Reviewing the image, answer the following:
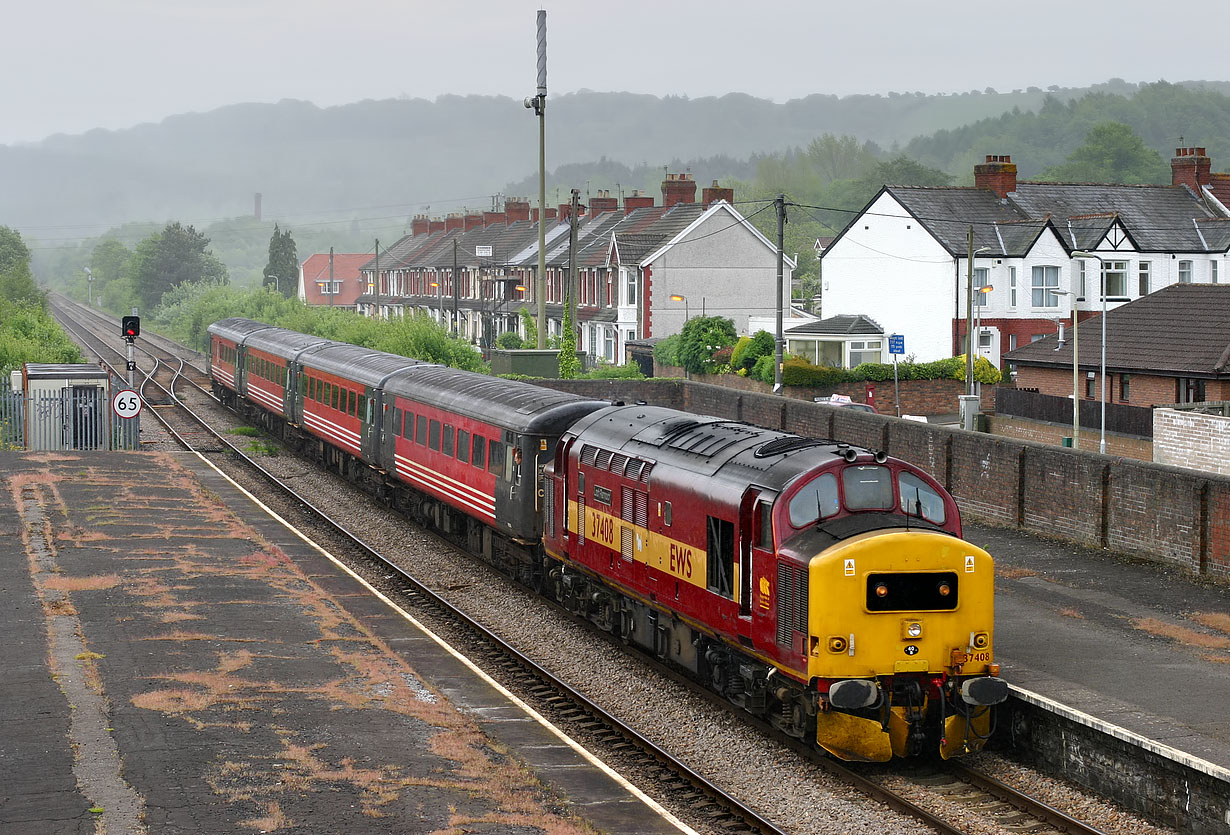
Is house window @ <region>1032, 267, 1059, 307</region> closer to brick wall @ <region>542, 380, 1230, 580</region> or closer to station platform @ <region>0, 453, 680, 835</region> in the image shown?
brick wall @ <region>542, 380, 1230, 580</region>

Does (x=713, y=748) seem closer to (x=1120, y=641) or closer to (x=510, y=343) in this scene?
(x=1120, y=641)

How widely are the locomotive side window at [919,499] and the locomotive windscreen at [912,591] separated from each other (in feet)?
2.76

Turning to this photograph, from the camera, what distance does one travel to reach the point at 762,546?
583 inches

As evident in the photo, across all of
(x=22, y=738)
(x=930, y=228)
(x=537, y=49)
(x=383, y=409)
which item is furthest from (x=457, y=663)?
(x=930, y=228)

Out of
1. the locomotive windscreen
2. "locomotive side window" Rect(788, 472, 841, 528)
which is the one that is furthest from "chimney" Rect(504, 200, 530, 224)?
the locomotive windscreen

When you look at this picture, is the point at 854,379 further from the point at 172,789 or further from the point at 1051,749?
the point at 172,789

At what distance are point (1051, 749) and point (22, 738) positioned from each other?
10.5 metres

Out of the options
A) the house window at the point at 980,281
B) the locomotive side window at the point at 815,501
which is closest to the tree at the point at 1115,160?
the house window at the point at 980,281

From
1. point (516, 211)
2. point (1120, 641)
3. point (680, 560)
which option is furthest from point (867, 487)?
point (516, 211)

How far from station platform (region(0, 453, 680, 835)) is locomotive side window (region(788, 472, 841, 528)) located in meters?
3.30

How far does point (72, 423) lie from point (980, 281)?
38.6 meters

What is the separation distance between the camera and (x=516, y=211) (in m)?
98.9

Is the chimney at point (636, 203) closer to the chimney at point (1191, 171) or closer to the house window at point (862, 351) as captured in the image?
the house window at point (862, 351)

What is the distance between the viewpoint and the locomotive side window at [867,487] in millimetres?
14570
